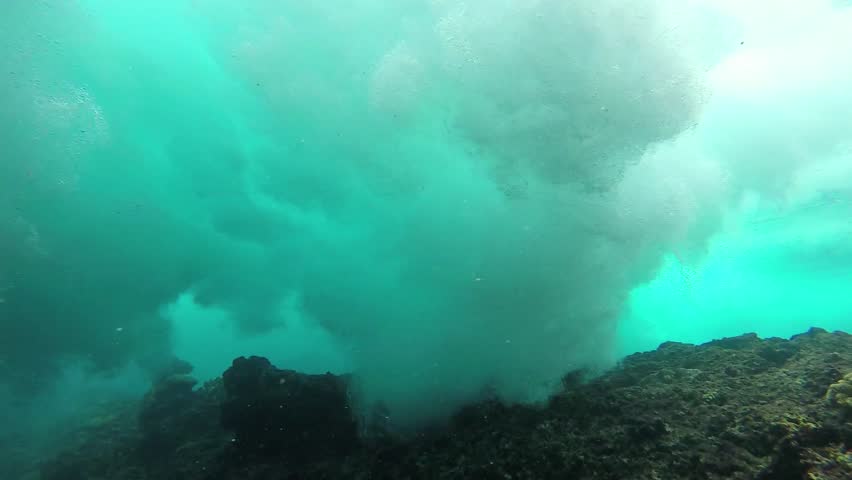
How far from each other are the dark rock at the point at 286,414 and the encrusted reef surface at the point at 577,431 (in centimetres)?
3

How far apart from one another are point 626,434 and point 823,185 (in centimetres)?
2551

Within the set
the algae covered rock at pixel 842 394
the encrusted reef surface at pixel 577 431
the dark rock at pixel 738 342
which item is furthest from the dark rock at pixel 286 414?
the dark rock at pixel 738 342

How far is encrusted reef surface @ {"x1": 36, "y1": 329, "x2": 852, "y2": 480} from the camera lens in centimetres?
569

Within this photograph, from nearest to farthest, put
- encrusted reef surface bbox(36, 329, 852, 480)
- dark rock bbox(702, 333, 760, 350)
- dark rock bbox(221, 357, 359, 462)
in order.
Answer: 1. encrusted reef surface bbox(36, 329, 852, 480)
2. dark rock bbox(221, 357, 359, 462)
3. dark rock bbox(702, 333, 760, 350)

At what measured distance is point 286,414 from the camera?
10453mm

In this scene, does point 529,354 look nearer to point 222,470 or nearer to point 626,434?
point 626,434

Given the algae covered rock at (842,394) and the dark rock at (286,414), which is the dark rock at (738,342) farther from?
the dark rock at (286,414)

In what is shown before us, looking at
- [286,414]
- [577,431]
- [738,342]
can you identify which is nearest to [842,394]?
[577,431]

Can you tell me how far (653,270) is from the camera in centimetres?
1423

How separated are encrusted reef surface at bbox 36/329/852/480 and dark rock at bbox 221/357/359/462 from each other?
0.10 feet

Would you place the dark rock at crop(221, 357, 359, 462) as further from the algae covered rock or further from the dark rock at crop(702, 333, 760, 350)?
the dark rock at crop(702, 333, 760, 350)

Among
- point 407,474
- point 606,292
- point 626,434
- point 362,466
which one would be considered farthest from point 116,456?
point 606,292

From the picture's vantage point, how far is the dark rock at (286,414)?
32.4ft

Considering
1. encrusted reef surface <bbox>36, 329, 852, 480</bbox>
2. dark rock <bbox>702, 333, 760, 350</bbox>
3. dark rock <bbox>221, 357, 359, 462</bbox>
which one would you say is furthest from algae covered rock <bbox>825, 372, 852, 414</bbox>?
dark rock <bbox>221, 357, 359, 462</bbox>
